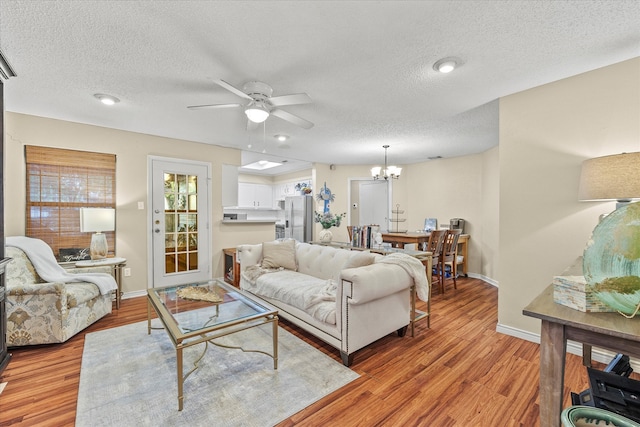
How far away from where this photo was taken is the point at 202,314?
7.18 ft

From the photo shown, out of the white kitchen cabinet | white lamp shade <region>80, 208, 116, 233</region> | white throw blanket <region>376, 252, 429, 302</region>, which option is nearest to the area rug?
white throw blanket <region>376, 252, 429, 302</region>

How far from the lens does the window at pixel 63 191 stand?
10.6ft

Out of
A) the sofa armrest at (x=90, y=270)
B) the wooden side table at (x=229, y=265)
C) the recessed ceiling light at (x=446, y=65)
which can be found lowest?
the wooden side table at (x=229, y=265)

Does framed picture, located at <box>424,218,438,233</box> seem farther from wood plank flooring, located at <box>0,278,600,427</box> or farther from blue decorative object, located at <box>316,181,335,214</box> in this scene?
wood plank flooring, located at <box>0,278,600,427</box>

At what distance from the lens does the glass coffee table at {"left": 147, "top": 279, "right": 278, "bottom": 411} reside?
1.75m

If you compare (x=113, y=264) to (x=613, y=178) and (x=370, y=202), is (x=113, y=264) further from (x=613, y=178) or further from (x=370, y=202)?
(x=370, y=202)

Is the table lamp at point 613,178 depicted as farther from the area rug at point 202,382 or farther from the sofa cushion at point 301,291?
the area rug at point 202,382

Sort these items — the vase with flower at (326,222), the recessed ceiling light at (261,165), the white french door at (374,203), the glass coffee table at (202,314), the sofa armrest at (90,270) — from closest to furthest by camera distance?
the glass coffee table at (202,314)
the sofa armrest at (90,270)
the vase with flower at (326,222)
the white french door at (374,203)
the recessed ceiling light at (261,165)

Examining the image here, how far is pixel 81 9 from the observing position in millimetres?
1581

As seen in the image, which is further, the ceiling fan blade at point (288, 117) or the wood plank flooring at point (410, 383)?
the ceiling fan blade at point (288, 117)

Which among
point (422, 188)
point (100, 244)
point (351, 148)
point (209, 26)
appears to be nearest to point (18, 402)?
point (100, 244)

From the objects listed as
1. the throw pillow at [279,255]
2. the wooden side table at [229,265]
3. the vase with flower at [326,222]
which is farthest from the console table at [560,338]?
the wooden side table at [229,265]

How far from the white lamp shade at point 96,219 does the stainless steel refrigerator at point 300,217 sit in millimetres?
4076

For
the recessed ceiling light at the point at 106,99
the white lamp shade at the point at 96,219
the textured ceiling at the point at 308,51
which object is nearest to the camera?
the textured ceiling at the point at 308,51
